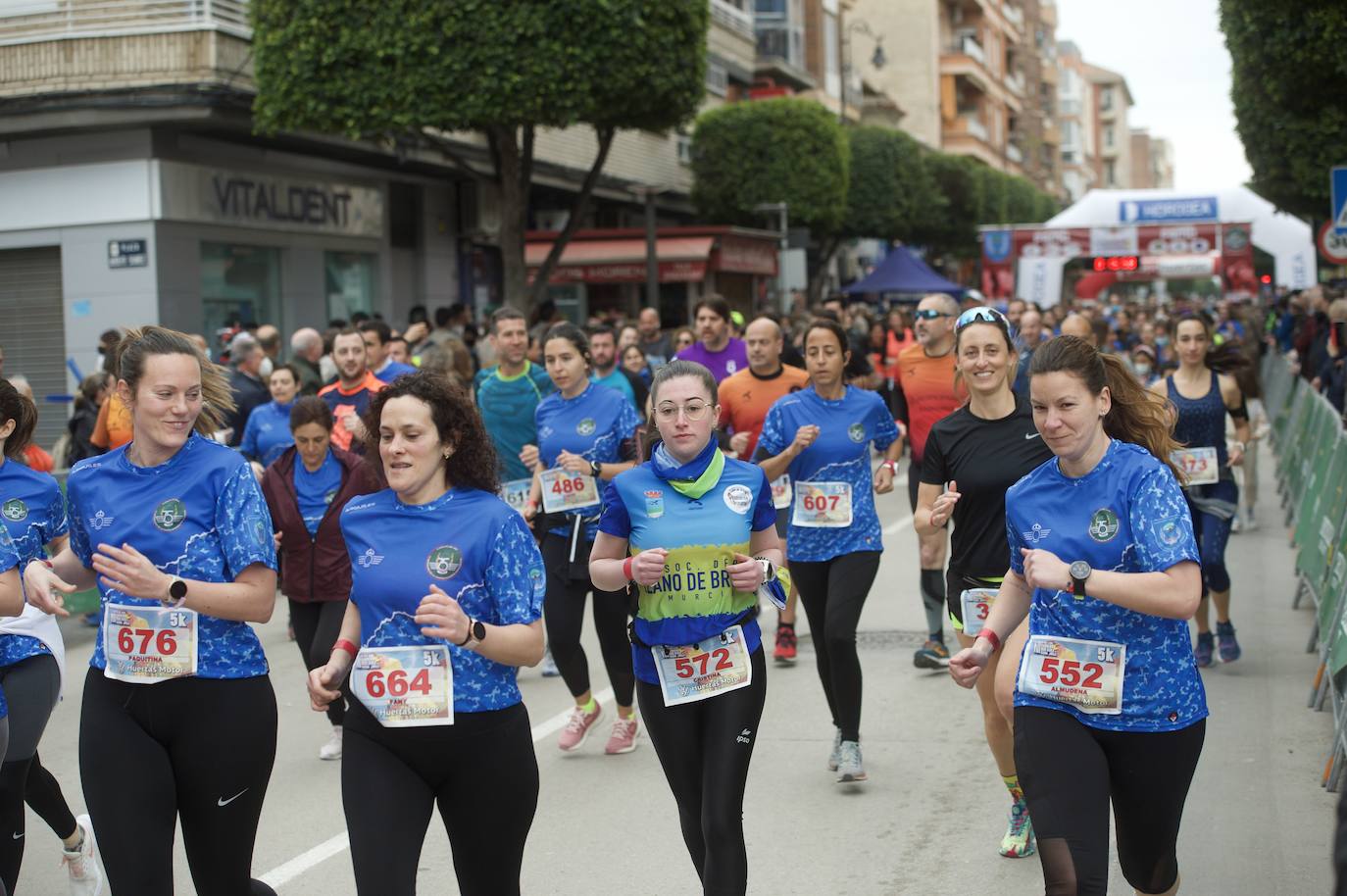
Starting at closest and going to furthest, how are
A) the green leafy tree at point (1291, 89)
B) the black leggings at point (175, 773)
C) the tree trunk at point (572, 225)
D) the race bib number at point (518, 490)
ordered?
the black leggings at point (175, 773), the race bib number at point (518, 490), the green leafy tree at point (1291, 89), the tree trunk at point (572, 225)

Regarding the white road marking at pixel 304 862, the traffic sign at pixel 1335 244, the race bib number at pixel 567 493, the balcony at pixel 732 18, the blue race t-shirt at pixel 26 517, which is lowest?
the white road marking at pixel 304 862

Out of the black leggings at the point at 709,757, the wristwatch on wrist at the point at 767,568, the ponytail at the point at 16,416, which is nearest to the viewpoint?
the black leggings at the point at 709,757

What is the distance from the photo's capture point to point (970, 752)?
7.19 metres

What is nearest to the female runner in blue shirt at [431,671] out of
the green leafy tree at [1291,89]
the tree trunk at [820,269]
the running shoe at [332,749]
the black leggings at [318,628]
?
the black leggings at [318,628]

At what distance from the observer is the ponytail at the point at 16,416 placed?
4.82 metres

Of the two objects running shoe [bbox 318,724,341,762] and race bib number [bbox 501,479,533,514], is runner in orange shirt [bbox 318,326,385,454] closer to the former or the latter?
race bib number [bbox 501,479,533,514]

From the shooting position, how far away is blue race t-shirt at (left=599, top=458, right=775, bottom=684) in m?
4.67

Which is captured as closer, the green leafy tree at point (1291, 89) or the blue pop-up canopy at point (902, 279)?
the green leafy tree at point (1291, 89)

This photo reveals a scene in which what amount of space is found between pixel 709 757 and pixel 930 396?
4565 millimetres

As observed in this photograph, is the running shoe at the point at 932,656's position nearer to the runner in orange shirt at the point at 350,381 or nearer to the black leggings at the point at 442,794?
the runner in orange shirt at the point at 350,381

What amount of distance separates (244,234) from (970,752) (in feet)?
53.1

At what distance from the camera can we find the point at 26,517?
15.2 ft

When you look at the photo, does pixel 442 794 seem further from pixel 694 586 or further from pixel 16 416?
pixel 16 416

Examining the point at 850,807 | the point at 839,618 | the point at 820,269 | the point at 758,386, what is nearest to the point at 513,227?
the point at 758,386
